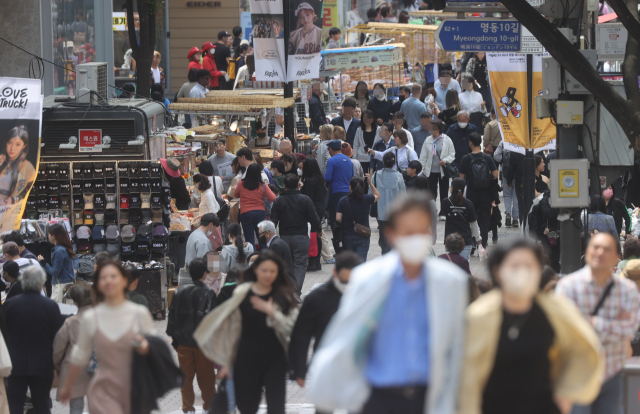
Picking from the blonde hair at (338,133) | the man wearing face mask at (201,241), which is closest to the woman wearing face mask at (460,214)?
the man wearing face mask at (201,241)

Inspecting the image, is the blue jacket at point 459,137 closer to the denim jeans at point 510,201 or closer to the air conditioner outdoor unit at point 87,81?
the denim jeans at point 510,201

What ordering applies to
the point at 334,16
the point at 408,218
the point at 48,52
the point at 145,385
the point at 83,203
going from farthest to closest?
the point at 334,16, the point at 48,52, the point at 83,203, the point at 145,385, the point at 408,218

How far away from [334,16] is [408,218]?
3422 cm

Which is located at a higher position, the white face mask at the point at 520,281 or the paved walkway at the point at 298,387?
the white face mask at the point at 520,281

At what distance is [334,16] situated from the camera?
121 ft

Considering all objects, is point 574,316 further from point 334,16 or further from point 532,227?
point 334,16

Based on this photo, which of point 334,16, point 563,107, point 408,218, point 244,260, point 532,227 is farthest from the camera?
point 334,16

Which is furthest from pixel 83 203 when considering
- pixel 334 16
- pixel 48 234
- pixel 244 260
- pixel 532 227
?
pixel 334 16

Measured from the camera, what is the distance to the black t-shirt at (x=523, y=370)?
12.9ft

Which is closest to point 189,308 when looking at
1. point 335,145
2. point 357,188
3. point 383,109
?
point 357,188

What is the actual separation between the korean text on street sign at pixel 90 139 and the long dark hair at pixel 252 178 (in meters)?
2.01

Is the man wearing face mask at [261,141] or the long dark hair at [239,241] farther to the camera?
the man wearing face mask at [261,141]

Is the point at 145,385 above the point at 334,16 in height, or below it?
below

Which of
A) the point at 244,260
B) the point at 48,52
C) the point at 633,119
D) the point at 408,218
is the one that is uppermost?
the point at 48,52
